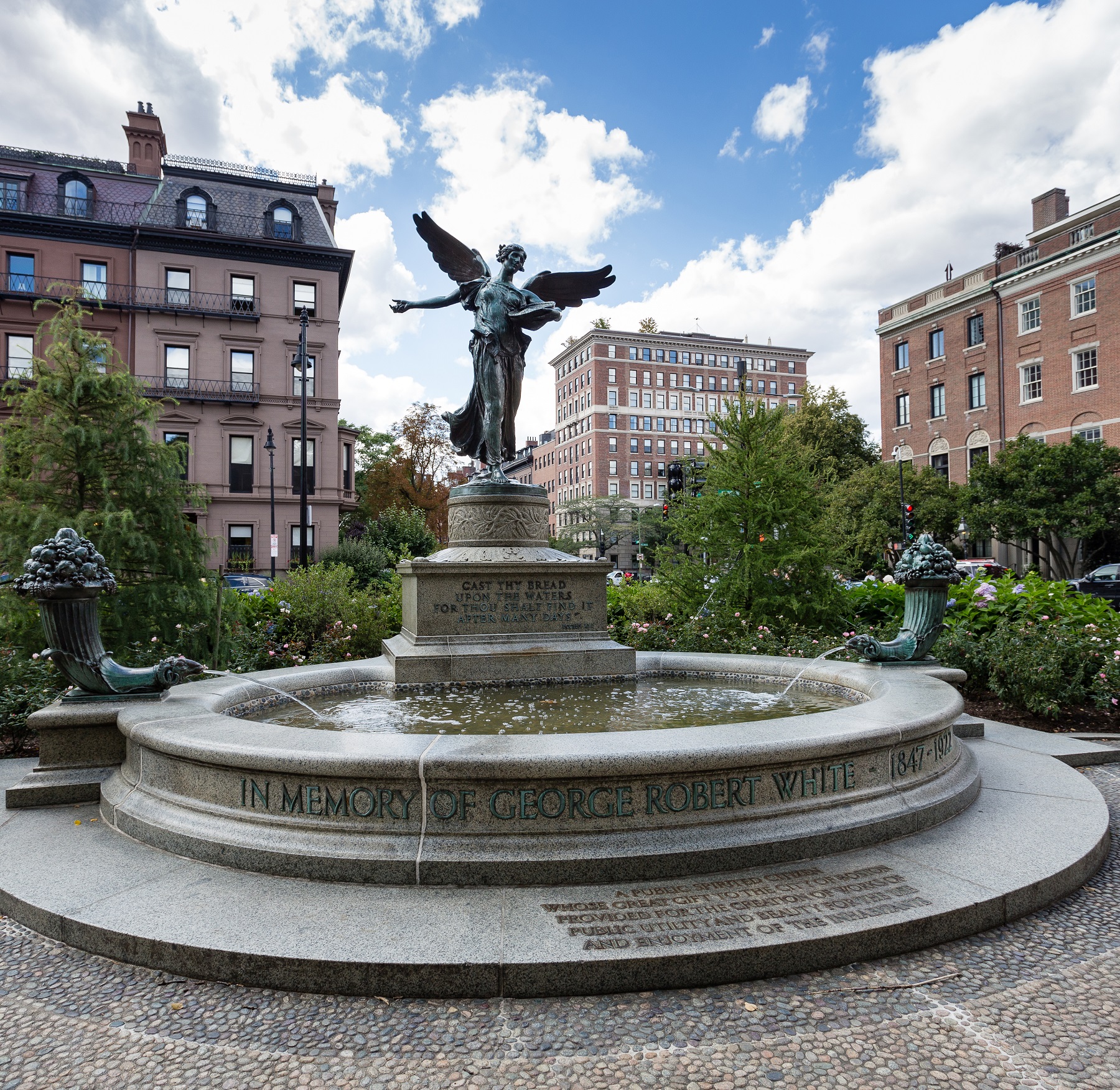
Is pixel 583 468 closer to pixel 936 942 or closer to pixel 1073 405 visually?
pixel 1073 405

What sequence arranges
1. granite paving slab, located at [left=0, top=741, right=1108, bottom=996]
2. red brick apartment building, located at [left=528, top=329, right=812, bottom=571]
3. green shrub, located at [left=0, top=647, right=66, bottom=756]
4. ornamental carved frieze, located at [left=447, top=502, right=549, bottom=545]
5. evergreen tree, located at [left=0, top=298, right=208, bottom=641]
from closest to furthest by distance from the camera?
granite paving slab, located at [left=0, top=741, right=1108, bottom=996] → green shrub, located at [left=0, top=647, right=66, bottom=756] → evergreen tree, located at [left=0, top=298, right=208, bottom=641] → ornamental carved frieze, located at [left=447, top=502, right=549, bottom=545] → red brick apartment building, located at [left=528, top=329, right=812, bottom=571]

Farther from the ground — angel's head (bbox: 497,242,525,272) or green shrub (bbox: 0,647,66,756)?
angel's head (bbox: 497,242,525,272)

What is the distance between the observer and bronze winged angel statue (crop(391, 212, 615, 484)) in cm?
968

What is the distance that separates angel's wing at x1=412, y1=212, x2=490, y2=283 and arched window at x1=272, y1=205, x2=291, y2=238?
113ft

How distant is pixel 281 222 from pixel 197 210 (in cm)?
418

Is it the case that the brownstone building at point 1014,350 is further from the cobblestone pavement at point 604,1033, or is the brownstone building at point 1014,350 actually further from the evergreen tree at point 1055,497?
the cobblestone pavement at point 604,1033

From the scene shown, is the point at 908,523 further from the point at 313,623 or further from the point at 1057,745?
the point at 313,623

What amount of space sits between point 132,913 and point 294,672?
4356mm

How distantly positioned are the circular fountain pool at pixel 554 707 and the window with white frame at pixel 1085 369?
40.9 metres

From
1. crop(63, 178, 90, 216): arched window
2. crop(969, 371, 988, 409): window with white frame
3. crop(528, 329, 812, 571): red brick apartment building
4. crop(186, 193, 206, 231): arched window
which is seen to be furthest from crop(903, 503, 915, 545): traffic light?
crop(528, 329, 812, 571): red brick apartment building

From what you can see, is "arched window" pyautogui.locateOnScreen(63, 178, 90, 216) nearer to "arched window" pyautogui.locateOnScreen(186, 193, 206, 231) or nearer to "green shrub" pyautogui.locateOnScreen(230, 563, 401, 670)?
"arched window" pyautogui.locateOnScreen(186, 193, 206, 231)

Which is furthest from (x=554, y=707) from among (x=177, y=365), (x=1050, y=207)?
(x=1050, y=207)

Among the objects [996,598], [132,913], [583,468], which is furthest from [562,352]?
[132,913]

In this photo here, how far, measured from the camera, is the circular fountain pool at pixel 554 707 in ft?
19.4
